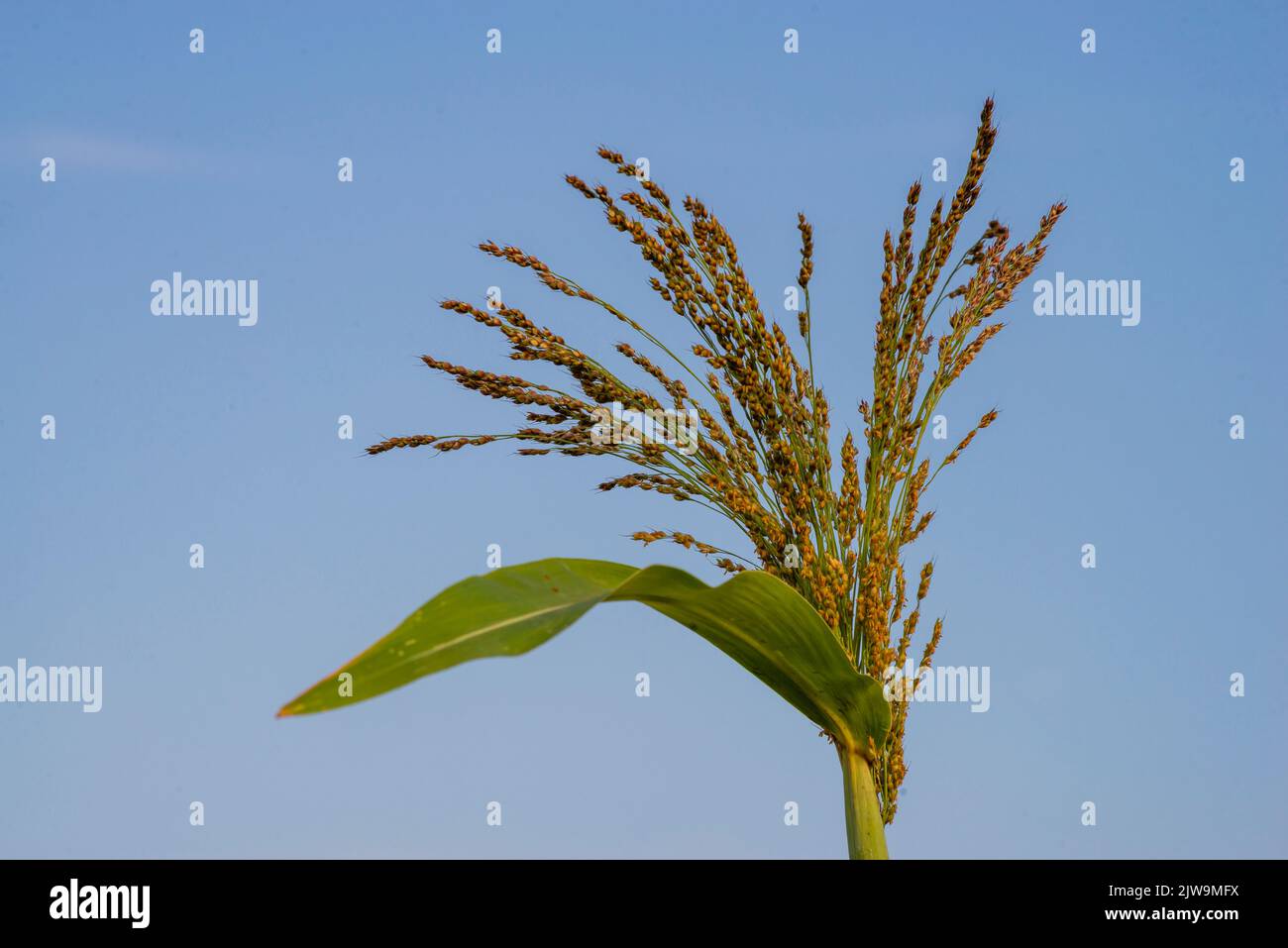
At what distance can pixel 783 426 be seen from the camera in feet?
5.72

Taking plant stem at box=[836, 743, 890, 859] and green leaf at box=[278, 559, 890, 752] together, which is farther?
plant stem at box=[836, 743, 890, 859]

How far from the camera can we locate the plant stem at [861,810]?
5.60 feet

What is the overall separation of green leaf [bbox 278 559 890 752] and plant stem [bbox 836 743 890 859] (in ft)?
0.11

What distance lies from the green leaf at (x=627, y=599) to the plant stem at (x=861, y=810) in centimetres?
3

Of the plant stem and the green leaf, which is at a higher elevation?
the green leaf

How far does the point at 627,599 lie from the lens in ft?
5.00

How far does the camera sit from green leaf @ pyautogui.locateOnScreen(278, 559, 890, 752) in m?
1.15

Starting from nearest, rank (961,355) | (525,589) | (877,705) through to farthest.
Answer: (525,589) → (877,705) → (961,355)

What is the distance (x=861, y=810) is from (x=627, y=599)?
52 centimetres
